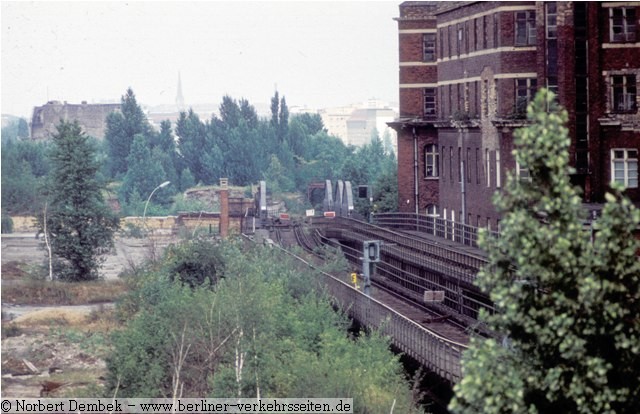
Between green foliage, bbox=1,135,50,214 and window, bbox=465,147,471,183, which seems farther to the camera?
green foliage, bbox=1,135,50,214

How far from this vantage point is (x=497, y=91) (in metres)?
52.0

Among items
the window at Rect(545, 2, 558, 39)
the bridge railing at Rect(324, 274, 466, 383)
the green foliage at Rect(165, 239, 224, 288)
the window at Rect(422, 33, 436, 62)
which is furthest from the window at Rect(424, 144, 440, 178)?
the bridge railing at Rect(324, 274, 466, 383)

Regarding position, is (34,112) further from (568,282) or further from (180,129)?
(568,282)

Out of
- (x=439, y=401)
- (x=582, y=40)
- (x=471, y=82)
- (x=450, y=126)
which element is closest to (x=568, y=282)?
(x=439, y=401)

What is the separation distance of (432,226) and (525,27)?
50.4ft

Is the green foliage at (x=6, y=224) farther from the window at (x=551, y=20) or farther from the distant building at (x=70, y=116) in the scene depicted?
the distant building at (x=70, y=116)

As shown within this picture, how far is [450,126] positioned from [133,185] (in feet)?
200

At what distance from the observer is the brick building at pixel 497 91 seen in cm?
4503

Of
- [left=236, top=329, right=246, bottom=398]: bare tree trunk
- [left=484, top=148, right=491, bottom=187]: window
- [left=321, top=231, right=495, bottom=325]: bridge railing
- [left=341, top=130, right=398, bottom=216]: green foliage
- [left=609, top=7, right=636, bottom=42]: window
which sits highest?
[left=609, top=7, right=636, bottom=42]: window

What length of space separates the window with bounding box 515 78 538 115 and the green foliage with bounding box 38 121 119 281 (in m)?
25.5

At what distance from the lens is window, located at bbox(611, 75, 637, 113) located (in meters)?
44.9

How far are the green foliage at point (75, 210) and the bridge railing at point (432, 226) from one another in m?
13.8

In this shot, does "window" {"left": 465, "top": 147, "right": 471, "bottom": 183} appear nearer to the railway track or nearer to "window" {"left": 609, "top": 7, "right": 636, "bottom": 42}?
the railway track

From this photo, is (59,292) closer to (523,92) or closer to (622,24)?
(523,92)
